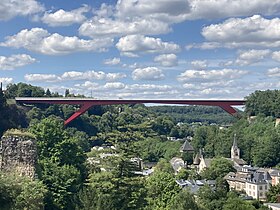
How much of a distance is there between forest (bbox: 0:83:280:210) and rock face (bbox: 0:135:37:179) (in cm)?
68

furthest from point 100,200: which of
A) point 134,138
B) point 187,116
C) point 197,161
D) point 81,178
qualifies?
point 187,116

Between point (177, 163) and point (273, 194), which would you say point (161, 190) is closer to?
point (273, 194)

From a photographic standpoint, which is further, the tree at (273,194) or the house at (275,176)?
the house at (275,176)

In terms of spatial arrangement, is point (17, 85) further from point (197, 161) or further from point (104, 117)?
point (197, 161)

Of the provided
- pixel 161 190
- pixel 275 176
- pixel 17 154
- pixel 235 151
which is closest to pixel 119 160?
pixel 17 154

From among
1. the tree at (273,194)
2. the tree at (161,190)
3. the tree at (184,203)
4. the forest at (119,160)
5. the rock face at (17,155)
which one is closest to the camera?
the forest at (119,160)

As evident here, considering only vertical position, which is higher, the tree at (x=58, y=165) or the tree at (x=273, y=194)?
the tree at (x=58, y=165)

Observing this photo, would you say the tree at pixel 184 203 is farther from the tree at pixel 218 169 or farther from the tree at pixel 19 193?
the tree at pixel 218 169

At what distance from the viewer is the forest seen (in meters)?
16.6

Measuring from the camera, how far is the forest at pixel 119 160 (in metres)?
16.6

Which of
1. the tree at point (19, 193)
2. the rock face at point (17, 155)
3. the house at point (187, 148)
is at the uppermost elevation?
the rock face at point (17, 155)

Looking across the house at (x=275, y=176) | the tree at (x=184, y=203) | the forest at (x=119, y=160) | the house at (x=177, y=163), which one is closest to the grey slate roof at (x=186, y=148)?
the forest at (x=119, y=160)

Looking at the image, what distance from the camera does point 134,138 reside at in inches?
675

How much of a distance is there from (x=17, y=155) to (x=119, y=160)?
527 centimetres
